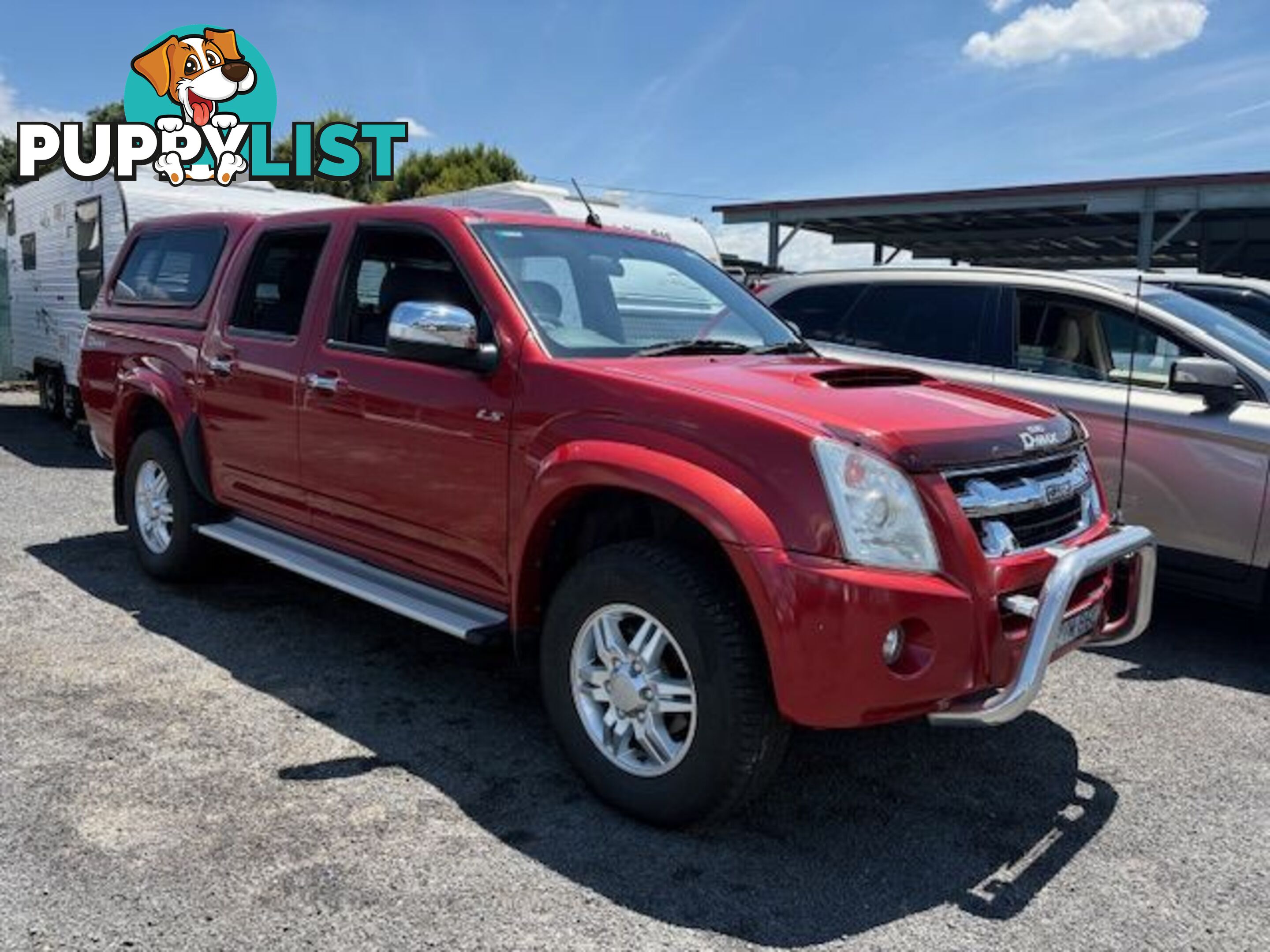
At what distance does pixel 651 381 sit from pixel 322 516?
192 cm

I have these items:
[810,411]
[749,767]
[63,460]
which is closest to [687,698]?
[749,767]

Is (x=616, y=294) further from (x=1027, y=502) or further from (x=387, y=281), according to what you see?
(x=1027, y=502)

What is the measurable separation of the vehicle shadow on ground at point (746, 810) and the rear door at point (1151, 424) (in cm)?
152

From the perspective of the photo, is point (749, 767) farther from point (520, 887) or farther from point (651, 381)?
point (651, 381)

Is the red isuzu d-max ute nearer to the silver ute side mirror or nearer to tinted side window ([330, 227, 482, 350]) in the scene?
tinted side window ([330, 227, 482, 350])

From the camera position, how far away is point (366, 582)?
14.0ft

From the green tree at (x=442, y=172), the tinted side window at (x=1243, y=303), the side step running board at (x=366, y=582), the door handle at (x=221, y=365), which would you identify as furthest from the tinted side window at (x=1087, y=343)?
the green tree at (x=442, y=172)

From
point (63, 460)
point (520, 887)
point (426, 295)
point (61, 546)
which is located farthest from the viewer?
point (63, 460)

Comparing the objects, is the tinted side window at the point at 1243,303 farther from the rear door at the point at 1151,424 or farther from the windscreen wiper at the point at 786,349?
the windscreen wiper at the point at 786,349

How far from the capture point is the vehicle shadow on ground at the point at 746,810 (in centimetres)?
298

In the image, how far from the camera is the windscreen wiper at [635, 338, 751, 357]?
3.85 meters

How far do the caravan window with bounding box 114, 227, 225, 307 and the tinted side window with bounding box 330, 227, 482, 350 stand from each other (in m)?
1.36

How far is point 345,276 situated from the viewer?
15.0ft

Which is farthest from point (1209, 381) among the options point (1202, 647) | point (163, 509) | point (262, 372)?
point (163, 509)
